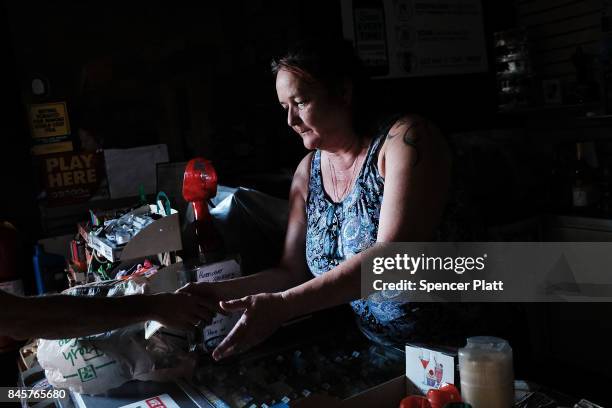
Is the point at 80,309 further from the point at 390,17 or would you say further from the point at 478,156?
the point at 478,156

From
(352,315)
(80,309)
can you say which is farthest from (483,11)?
(80,309)

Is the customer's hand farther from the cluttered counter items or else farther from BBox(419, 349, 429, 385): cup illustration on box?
BBox(419, 349, 429, 385): cup illustration on box

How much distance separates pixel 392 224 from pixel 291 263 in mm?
523

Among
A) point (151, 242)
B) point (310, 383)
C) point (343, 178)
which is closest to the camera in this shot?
point (310, 383)

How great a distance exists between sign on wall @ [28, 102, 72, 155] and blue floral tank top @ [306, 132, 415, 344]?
1134 millimetres

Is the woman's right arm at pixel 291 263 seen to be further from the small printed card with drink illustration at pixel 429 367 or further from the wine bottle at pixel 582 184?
the wine bottle at pixel 582 184

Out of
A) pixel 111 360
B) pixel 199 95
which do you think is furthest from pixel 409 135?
pixel 199 95

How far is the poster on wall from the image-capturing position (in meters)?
2.87

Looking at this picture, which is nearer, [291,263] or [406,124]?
[406,124]

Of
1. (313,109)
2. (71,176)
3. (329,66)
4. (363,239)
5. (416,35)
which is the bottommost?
(363,239)

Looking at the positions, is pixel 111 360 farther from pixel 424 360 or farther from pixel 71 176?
pixel 71 176

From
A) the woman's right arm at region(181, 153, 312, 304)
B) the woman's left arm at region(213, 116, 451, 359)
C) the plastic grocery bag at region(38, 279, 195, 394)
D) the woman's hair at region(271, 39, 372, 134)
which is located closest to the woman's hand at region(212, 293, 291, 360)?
the woman's left arm at region(213, 116, 451, 359)

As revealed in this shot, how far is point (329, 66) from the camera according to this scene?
1.70 meters

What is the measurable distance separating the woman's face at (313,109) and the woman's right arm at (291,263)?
25cm
